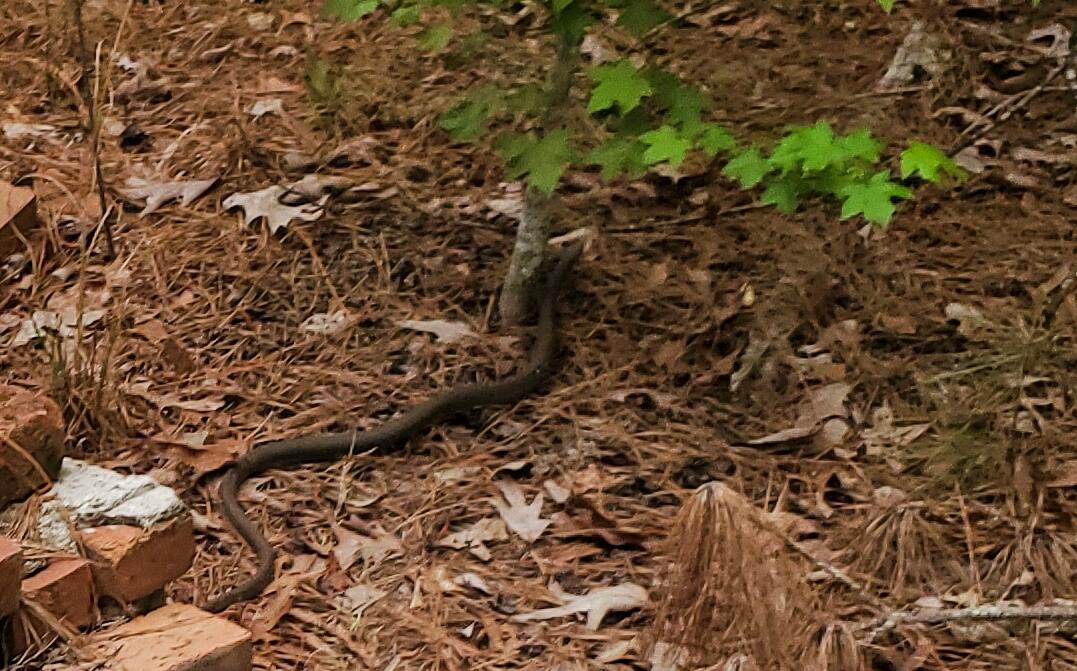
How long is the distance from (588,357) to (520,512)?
0.67 metres

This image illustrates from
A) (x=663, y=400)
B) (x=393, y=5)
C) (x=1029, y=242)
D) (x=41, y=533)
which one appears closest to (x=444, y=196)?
(x=393, y=5)

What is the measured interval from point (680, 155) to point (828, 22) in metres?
2.57

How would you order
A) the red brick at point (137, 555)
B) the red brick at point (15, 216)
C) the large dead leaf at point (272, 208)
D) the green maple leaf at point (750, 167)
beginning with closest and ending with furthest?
the red brick at point (137, 555)
the green maple leaf at point (750, 167)
the red brick at point (15, 216)
the large dead leaf at point (272, 208)

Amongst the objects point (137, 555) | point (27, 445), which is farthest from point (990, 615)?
point (27, 445)

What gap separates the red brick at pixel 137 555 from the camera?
6.66 feet

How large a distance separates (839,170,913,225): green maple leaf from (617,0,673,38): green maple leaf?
634 mm

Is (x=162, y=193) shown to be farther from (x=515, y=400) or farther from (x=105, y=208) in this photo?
(x=515, y=400)

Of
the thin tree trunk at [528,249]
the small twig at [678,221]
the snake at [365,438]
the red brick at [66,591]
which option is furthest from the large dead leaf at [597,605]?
the small twig at [678,221]

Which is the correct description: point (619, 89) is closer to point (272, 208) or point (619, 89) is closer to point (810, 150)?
point (810, 150)

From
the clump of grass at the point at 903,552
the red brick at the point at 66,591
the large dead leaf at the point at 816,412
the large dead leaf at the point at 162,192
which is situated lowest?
the large dead leaf at the point at 816,412

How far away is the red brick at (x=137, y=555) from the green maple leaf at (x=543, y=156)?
1.18 metres

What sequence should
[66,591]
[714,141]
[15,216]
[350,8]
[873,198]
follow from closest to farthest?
[66,591] < [873,198] < [714,141] < [350,8] < [15,216]

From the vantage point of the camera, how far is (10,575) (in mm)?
1801

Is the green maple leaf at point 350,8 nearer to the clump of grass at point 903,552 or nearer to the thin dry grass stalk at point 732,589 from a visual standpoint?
the thin dry grass stalk at point 732,589
